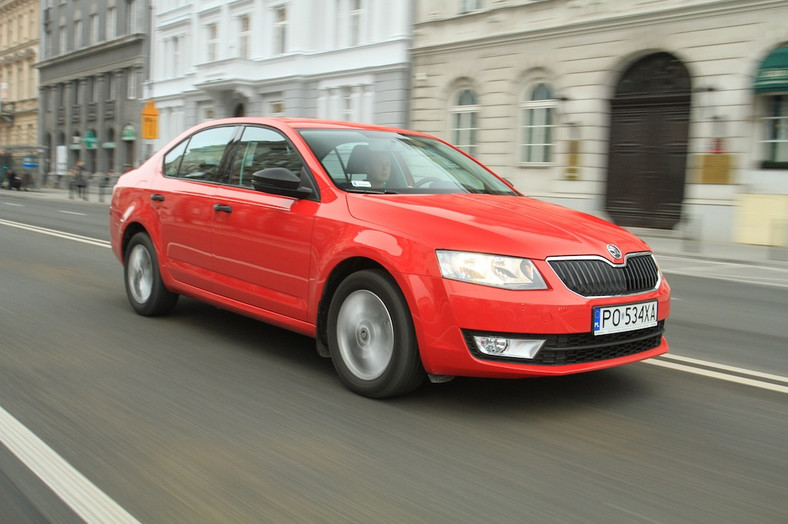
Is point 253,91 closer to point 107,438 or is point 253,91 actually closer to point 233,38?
point 233,38

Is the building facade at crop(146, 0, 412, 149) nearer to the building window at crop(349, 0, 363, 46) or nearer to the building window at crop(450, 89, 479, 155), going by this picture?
the building window at crop(349, 0, 363, 46)

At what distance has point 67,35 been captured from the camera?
55938 millimetres

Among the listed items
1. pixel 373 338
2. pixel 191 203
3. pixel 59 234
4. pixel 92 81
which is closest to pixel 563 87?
pixel 59 234

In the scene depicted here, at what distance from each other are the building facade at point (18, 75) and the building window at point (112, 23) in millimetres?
14548

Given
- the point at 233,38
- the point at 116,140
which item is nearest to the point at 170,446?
the point at 233,38

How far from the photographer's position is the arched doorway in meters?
19.0

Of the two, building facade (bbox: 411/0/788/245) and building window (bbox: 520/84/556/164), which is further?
building window (bbox: 520/84/556/164)

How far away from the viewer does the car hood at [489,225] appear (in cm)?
392

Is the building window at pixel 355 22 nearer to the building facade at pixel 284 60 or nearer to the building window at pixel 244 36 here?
the building facade at pixel 284 60

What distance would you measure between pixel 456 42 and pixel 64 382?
70.4ft

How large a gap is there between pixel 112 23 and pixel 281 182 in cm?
5031

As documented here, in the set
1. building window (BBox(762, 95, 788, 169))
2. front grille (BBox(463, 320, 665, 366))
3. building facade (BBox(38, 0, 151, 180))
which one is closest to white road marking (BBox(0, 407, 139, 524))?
front grille (BBox(463, 320, 665, 366))

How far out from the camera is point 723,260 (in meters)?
14.3

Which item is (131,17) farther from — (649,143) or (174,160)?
(174,160)
